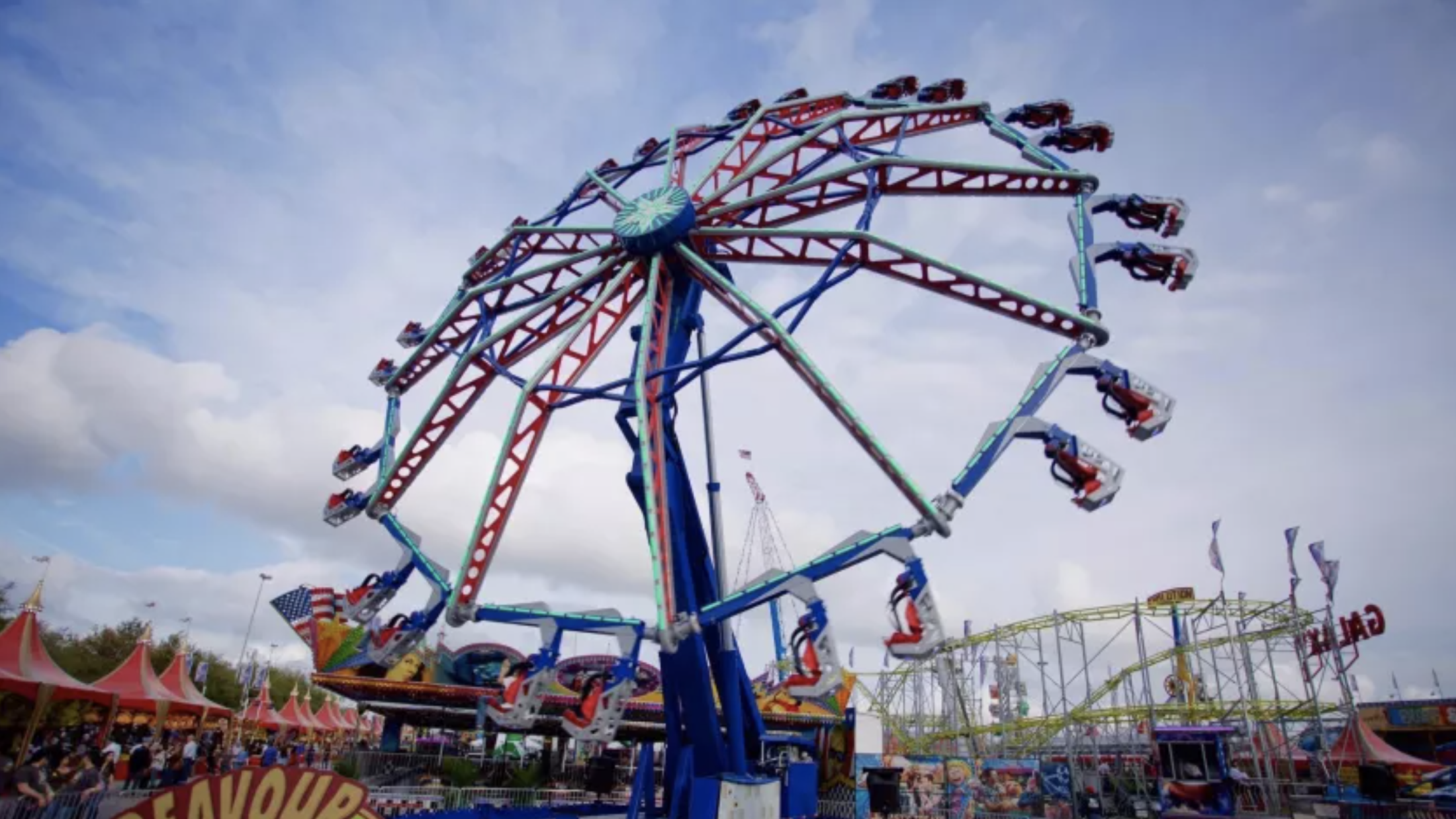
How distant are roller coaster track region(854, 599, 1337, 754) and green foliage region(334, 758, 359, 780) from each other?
21.2 metres

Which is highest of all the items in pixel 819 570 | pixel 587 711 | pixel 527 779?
pixel 819 570

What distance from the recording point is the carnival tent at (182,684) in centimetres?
3369

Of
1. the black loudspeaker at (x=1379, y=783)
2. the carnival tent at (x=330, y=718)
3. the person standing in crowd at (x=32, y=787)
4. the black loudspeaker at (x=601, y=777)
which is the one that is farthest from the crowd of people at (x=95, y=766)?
the black loudspeaker at (x=1379, y=783)

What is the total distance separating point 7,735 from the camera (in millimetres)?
37250

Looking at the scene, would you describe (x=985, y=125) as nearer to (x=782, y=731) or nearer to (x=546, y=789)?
(x=546, y=789)

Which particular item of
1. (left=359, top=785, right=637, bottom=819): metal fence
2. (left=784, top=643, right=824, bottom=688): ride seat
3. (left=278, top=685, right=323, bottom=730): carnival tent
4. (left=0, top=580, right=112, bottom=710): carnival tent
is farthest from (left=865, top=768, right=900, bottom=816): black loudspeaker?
(left=278, top=685, right=323, bottom=730): carnival tent

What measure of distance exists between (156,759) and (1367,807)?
123 ft

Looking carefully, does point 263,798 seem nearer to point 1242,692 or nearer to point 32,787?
point 32,787

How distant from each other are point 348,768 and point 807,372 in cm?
2435

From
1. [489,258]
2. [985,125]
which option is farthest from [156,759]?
[985,125]

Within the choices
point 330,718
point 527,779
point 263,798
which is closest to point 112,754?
point 527,779

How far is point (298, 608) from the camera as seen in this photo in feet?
111

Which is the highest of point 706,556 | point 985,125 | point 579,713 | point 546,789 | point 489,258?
point 985,125

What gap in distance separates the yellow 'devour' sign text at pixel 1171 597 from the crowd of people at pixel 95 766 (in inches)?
1501
